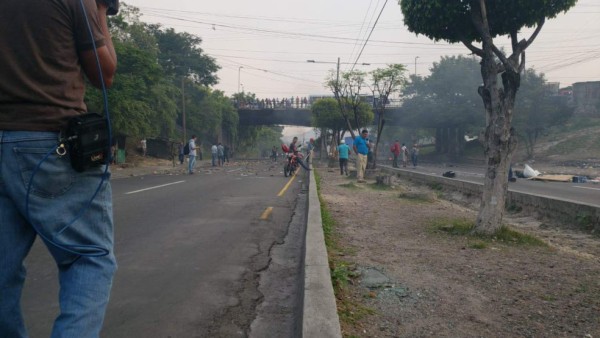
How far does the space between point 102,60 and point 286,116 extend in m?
53.7

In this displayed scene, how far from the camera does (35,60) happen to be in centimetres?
171

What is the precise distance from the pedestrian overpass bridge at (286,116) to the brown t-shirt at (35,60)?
161 ft

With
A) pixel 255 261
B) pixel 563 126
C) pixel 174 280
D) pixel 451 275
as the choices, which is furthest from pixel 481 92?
pixel 563 126

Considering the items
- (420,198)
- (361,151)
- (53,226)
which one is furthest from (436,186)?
(53,226)

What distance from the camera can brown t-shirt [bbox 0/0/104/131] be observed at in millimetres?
1690

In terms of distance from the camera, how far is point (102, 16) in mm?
1906

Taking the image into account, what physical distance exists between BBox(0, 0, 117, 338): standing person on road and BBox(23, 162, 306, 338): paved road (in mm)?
1466

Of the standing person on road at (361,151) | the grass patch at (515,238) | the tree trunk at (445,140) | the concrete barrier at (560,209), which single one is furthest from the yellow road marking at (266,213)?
the tree trunk at (445,140)

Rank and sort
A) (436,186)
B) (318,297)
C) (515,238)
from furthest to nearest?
1. (436,186)
2. (515,238)
3. (318,297)

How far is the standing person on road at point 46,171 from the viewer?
5.48 feet

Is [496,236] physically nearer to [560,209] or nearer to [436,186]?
[560,209]

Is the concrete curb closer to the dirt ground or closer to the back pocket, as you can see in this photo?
the dirt ground

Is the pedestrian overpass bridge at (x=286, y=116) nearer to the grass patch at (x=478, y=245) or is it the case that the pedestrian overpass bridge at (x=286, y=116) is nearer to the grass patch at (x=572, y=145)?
the grass patch at (x=572, y=145)

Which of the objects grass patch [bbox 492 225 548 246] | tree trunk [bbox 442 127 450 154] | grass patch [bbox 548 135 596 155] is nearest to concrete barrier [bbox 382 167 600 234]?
grass patch [bbox 492 225 548 246]
